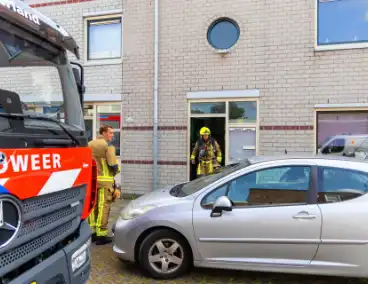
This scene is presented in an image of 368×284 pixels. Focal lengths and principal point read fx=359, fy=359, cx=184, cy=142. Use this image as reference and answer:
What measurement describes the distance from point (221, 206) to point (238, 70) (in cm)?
508

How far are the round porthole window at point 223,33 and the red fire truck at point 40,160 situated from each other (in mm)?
5682

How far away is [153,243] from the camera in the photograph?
169 inches

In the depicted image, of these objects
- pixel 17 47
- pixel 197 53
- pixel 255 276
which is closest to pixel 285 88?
pixel 197 53

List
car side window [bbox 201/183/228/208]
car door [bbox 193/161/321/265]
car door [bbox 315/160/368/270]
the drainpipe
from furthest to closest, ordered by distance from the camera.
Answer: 1. the drainpipe
2. car side window [bbox 201/183/228/208]
3. car door [bbox 193/161/321/265]
4. car door [bbox 315/160/368/270]

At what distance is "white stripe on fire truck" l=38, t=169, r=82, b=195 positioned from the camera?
2.41 m

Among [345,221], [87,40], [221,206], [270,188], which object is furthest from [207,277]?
[87,40]

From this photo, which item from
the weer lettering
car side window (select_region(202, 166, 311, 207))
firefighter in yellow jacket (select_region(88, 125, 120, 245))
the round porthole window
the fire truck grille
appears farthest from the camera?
the round porthole window

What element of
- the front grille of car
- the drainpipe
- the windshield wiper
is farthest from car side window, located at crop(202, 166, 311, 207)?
the drainpipe

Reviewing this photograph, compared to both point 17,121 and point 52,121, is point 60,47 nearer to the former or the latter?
point 52,121

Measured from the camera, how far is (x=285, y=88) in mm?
8148

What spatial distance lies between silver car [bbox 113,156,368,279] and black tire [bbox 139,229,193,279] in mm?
11

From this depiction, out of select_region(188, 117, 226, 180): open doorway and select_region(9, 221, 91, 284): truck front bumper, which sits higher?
select_region(188, 117, 226, 180): open doorway

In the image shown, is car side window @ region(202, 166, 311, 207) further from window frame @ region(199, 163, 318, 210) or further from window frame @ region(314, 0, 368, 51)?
window frame @ region(314, 0, 368, 51)

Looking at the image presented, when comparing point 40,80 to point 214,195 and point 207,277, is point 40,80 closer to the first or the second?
point 214,195
